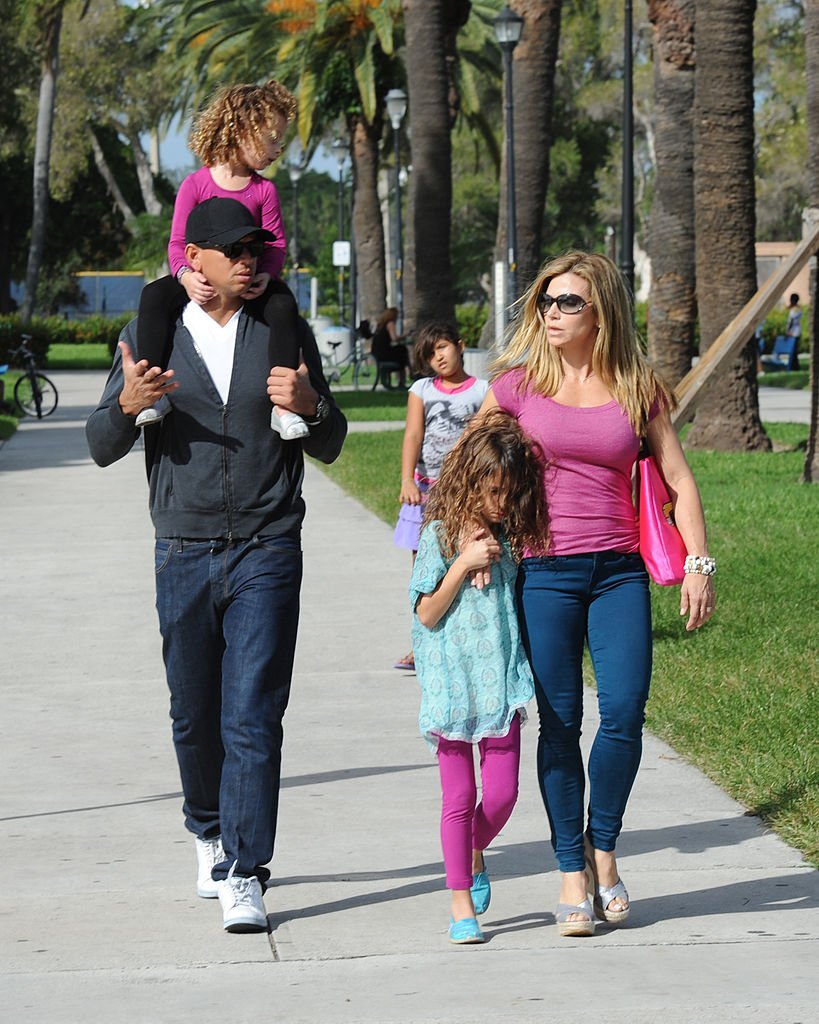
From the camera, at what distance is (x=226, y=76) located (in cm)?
4500

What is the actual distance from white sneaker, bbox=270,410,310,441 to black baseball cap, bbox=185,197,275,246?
473 mm

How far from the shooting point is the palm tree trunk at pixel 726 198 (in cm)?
1842

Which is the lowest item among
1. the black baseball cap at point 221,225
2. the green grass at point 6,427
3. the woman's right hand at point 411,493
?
the green grass at point 6,427

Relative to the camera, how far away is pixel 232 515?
195 inches

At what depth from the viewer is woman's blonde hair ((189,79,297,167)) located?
17.5ft

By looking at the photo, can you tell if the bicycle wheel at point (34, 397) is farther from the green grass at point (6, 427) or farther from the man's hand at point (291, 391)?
the man's hand at point (291, 391)

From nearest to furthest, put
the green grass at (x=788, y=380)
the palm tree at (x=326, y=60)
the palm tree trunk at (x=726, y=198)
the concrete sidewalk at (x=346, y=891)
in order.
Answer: the concrete sidewalk at (x=346, y=891)
the palm tree trunk at (x=726, y=198)
the green grass at (x=788, y=380)
the palm tree at (x=326, y=60)

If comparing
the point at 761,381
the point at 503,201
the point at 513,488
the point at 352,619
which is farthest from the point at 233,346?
the point at 761,381

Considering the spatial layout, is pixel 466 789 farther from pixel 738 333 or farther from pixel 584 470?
pixel 738 333

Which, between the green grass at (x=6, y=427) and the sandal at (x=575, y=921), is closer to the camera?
the sandal at (x=575, y=921)

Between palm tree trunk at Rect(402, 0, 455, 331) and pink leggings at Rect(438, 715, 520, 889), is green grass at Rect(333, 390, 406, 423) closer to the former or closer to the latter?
palm tree trunk at Rect(402, 0, 455, 331)

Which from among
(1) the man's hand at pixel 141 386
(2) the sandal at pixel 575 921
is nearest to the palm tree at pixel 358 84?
(1) the man's hand at pixel 141 386

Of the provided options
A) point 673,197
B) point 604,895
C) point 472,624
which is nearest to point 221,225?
point 472,624

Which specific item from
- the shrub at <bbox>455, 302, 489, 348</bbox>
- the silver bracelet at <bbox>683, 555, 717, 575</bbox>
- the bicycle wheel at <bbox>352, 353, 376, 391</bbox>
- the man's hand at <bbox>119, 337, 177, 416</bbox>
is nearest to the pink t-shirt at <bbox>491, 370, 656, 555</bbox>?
the silver bracelet at <bbox>683, 555, 717, 575</bbox>
